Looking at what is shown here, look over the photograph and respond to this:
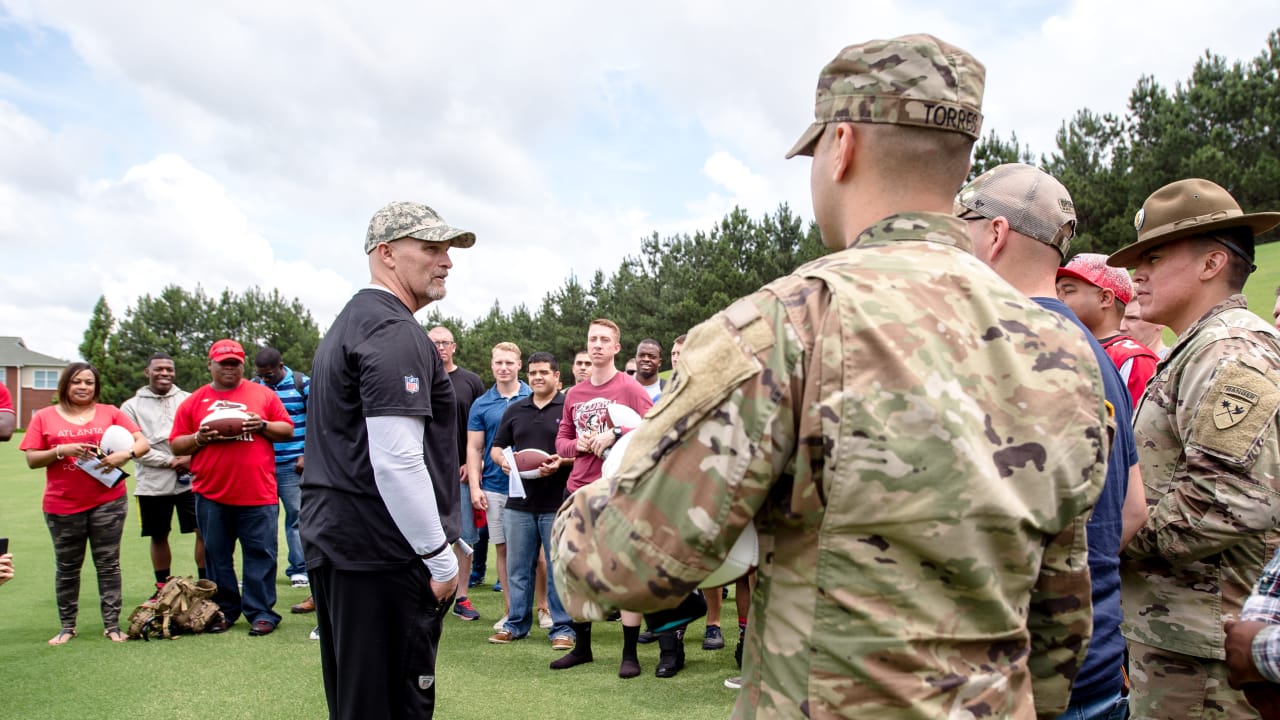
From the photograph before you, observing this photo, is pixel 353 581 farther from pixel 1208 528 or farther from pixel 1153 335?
pixel 1153 335

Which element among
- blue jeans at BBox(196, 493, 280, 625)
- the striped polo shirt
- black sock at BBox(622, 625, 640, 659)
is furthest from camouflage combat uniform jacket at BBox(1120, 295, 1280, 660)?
the striped polo shirt

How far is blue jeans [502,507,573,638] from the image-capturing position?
6707mm

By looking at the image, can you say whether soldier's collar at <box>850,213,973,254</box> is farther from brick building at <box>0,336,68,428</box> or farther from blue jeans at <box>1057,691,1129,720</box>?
brick building at <box>0,336,68,428</box>

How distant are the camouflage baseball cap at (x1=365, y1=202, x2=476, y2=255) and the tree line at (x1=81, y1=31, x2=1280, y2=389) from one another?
2835cm

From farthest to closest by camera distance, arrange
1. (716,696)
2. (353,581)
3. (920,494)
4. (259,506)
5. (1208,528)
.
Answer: (259,506) < (716,696) < (353,581) < (1208,528) < (920,494)

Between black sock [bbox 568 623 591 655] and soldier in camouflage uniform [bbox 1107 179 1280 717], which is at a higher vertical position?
soldier in camouflage uniform [bbox 1107 179 1280 717]

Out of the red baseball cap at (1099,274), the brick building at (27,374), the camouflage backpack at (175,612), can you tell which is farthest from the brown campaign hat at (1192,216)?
the brick building at (27,374)

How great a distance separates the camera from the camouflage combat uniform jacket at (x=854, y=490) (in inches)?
49.9

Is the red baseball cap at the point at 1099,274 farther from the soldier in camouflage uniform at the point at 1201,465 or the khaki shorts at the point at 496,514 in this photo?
the khaki shorts at the point at 496,514

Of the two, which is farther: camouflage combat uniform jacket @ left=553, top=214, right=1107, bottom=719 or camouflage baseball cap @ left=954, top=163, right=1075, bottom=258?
camouflage baseball cap @ left=954, top=163, right=1075, bottom=258

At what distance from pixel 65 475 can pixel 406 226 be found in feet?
17.6

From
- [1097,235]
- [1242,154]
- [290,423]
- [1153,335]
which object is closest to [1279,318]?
[1153,335]

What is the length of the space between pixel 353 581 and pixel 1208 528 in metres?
2.86

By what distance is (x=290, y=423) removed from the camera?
7.59 meters
